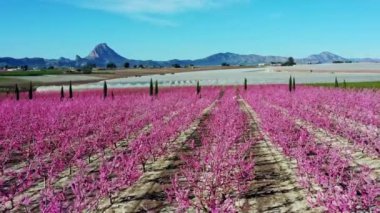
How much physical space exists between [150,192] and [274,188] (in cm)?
245

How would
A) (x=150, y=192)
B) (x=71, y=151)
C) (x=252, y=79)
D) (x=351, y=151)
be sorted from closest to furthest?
1. (x=150, y=192)
2. (x=351, y=151)
3. (x=71, y=151)
4. (x=252, y=79)

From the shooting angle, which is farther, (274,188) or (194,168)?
(194,168)

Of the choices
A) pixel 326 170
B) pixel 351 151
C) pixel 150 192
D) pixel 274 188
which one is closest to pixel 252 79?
pixel 351 151

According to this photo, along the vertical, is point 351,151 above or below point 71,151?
above

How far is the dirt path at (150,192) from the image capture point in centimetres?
848

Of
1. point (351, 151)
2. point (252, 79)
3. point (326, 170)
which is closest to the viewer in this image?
point (326, 170)

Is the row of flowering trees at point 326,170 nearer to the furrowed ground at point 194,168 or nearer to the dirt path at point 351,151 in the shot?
the furrowed ground at point 194,168

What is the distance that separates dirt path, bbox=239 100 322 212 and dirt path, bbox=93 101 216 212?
155 centimetres

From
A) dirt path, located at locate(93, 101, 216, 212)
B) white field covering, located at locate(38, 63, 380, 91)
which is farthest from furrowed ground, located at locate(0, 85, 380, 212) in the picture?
white field covering, located at locate(38, 63, 380, 91)

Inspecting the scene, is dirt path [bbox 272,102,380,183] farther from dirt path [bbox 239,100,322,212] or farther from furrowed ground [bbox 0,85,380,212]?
dirt path [bbox 239,100,322,212]

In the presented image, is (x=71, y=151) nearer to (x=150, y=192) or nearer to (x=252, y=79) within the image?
(x=150, y=192)

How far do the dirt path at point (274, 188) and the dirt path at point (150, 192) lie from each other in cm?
155

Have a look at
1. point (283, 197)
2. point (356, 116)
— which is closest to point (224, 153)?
point (283, 197)

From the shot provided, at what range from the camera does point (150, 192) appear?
376 inches
